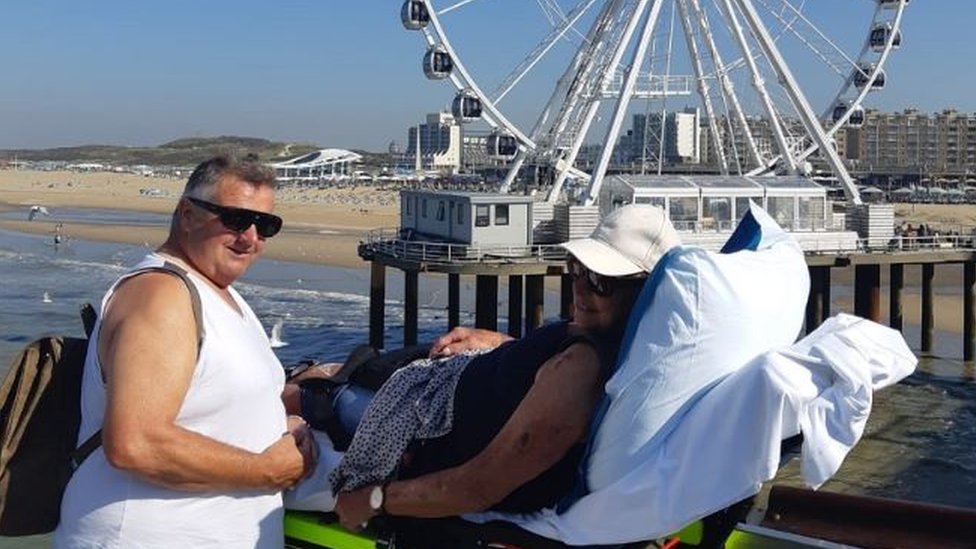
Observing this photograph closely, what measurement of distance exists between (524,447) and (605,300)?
43 centimetres

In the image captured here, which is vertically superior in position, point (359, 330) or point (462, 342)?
point (462, 342)

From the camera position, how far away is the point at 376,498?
126 inches

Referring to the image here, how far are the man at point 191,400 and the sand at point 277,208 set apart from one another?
66.4ft

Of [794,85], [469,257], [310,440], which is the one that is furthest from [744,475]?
[794,85]

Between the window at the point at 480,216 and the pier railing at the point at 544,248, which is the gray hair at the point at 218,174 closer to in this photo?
the pier railing at the point at 544,248

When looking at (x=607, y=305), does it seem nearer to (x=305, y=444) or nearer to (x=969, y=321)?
(x=305, y=444)

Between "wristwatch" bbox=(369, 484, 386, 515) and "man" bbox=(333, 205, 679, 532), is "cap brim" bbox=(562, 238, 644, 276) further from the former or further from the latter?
"wristwatch" bbox=(369, 484, 386, 515)

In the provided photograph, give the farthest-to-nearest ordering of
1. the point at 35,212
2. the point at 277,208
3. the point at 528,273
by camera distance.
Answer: the point at 35,212
the point at 277,208
the point at 528,273

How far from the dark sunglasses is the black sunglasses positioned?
0.78 m

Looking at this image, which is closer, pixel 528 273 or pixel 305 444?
pixel 305 444

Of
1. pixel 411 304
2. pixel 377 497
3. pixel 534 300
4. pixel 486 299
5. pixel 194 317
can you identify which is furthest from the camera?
pixel 534 300

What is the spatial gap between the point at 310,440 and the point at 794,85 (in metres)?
28.6

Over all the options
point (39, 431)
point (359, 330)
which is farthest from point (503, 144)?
point (39, 431)

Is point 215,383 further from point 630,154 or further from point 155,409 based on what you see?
point 630,154
